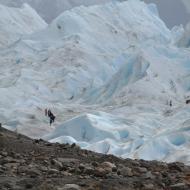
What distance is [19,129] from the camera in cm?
4638

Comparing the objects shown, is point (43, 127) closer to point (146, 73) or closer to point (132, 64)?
point (146, 73)

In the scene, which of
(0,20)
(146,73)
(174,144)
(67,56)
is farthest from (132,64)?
(0,20)

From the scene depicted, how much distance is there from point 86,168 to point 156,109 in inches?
1805

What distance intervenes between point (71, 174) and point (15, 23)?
370 ft

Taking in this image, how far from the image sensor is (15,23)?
386 feet

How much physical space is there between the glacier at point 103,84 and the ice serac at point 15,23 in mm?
681

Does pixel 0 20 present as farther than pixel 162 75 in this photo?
Yes

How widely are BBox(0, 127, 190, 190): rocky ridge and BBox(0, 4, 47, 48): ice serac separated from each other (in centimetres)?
9955

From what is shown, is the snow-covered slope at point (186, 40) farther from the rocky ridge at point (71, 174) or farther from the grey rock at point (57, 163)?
the grey rock at point (57, 163)

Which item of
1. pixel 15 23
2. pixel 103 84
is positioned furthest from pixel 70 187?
pixel 15 23

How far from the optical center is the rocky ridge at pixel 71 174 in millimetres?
6309

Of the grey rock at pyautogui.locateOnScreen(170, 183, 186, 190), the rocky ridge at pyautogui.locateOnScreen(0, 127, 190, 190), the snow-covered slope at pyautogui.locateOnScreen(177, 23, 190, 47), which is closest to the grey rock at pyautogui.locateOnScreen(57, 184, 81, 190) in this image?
the rocky ridge at pyautogui.locateOnScreen(0, 127, 190, 190)

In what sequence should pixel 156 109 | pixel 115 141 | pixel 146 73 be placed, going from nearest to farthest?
pixel 115 141 < pixel 156 109 < pixel 146 73

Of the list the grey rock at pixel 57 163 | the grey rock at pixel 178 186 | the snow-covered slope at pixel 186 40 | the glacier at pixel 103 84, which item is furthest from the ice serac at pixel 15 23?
the grey rock at pixel 178 186
